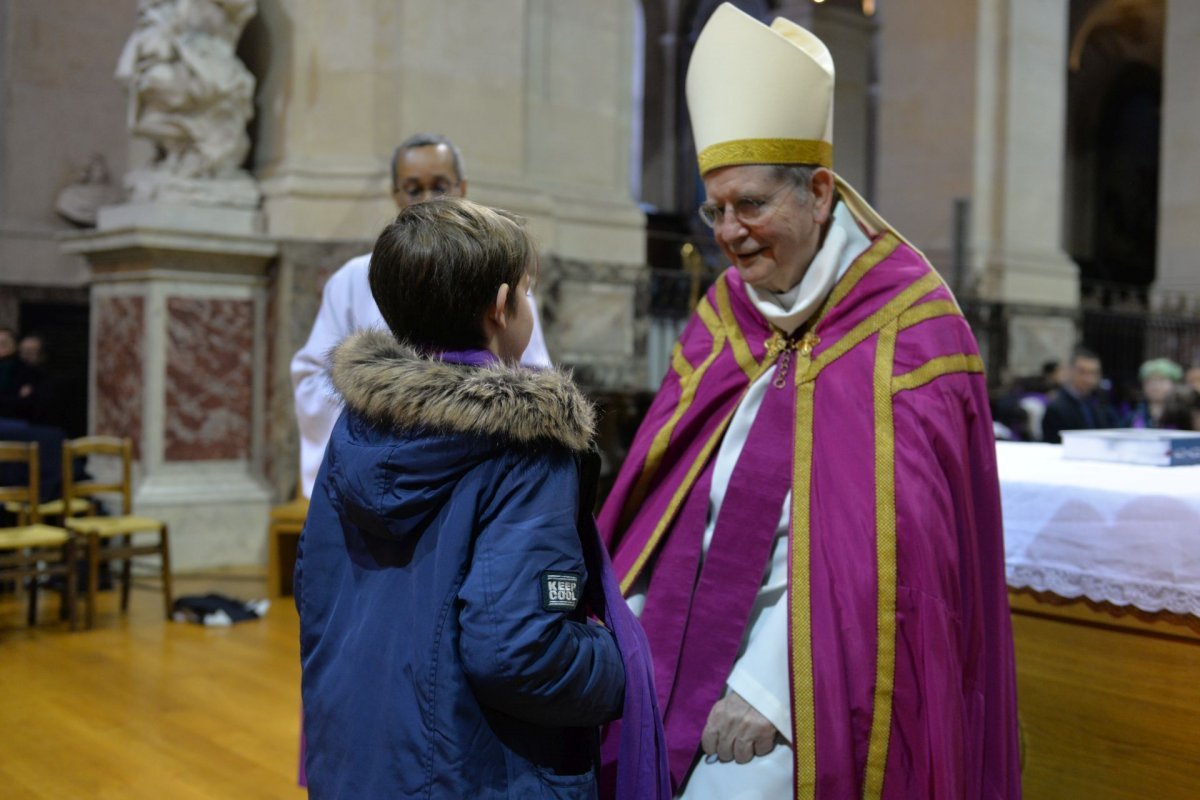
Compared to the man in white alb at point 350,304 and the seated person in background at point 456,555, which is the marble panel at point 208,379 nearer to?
the man in white alb at point 350,304

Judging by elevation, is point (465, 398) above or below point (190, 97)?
below

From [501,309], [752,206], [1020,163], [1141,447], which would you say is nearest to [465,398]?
[501,309]

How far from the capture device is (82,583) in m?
6.84

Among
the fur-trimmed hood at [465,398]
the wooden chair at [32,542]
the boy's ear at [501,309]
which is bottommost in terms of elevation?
the wooden chair at [32,542]

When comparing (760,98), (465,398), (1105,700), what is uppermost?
(760,98)

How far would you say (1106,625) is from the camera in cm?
264

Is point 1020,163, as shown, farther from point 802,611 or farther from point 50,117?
point 802,611

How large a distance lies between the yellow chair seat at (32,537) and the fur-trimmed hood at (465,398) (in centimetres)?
465

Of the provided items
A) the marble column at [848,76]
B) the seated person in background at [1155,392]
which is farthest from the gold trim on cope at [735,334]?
the marble column at [848,76]

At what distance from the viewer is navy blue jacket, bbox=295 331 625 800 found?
1.59m

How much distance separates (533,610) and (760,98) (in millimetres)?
1327

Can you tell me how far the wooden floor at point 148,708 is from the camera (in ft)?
12.4

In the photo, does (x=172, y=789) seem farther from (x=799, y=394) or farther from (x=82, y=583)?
(x=82, y=583)

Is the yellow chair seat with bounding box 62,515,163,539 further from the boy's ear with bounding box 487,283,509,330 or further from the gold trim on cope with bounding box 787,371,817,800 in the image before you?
the boy's ear with bounding box 487,283,509,330
